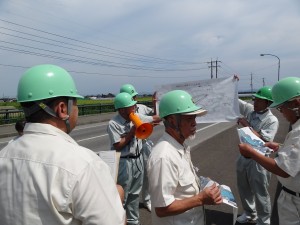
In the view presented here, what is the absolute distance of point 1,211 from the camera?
157 cm

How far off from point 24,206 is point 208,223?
4.00 m

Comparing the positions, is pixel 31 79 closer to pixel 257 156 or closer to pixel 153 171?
pixel 153 171

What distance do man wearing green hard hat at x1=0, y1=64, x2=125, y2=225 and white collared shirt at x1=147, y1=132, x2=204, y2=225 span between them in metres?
0.91

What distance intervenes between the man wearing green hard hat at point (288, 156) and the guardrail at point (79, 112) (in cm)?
1970

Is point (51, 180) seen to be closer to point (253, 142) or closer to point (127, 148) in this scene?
point (253, 142)

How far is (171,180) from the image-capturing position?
8.04 ft

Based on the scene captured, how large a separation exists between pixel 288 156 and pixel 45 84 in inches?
83.8

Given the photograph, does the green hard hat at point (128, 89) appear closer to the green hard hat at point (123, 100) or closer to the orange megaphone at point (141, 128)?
the green hard hat at point (123, 100)

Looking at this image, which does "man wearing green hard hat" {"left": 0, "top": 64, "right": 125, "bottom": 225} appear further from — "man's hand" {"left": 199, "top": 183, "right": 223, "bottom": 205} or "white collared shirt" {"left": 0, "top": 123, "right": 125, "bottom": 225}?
"man's hand" {"left": 199, "top": 183, "right": 223, "bottom": 205}

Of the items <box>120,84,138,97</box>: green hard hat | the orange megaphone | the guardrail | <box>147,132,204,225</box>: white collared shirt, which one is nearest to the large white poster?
the orange megaphone

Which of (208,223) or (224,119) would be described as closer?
(224,119)

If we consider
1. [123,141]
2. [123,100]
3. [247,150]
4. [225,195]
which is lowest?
[225,195]

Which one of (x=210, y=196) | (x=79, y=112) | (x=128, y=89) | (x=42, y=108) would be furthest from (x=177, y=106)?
(x=79, y=112)

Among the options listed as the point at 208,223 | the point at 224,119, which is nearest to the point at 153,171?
the point at 224,119
